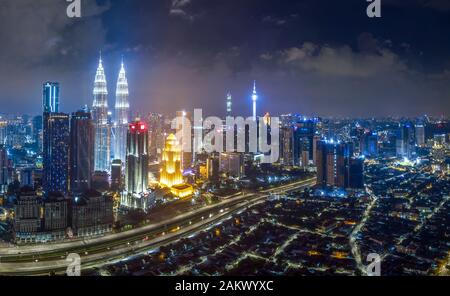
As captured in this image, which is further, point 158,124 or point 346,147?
point 158,124

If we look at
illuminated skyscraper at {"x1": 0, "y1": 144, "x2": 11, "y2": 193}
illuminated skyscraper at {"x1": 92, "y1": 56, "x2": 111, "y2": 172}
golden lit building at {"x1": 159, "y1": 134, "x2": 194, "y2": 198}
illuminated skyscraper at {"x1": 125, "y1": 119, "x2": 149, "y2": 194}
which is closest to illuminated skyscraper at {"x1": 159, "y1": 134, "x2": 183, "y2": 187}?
golden lit building at {"x1": 159, "y1": 134, "x2": 194, "y2": 198}

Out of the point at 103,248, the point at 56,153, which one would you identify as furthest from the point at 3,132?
the point at 103,248

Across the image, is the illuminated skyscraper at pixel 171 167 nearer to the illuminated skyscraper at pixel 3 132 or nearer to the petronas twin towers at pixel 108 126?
the petronas twin towers at pixel 108 126

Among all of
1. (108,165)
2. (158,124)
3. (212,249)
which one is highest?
(158,124)

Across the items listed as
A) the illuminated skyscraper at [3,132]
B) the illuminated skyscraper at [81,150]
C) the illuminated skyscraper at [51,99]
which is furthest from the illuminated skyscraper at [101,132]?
the illuminated skyscraper at [3,132]

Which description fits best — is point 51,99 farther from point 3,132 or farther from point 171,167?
point 171,167
